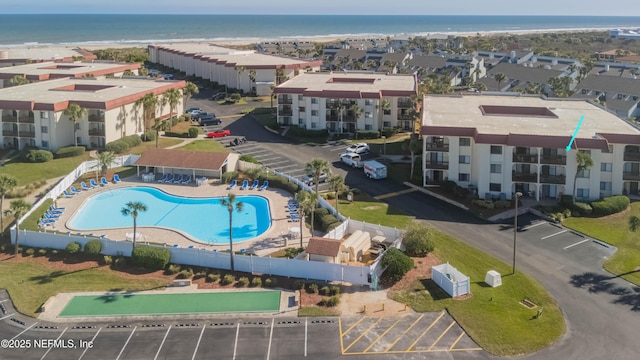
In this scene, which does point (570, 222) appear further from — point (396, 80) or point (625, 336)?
point (396, 80)

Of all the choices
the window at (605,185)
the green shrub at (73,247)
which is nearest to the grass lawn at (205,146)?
the green shrub at (73,247)

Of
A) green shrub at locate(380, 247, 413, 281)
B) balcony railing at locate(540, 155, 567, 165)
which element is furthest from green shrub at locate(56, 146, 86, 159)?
balcony railing at locate(540, 155, 567, 165)

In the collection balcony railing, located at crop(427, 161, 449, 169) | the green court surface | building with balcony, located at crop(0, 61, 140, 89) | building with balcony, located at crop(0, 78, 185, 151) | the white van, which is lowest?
the green court surface

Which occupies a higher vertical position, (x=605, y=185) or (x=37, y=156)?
(x=37, y=156)

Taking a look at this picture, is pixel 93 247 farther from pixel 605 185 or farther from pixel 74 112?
pixel 605 185

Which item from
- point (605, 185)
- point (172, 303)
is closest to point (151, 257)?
point (172, 303)

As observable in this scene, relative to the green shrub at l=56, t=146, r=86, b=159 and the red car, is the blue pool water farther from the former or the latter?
the red car

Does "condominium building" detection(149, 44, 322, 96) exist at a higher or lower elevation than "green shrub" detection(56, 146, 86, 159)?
higher

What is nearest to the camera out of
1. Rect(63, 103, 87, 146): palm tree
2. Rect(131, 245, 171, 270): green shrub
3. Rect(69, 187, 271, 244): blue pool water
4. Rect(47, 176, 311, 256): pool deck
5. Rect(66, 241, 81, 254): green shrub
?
Rect(131, 245, 171, 270): green shrub
